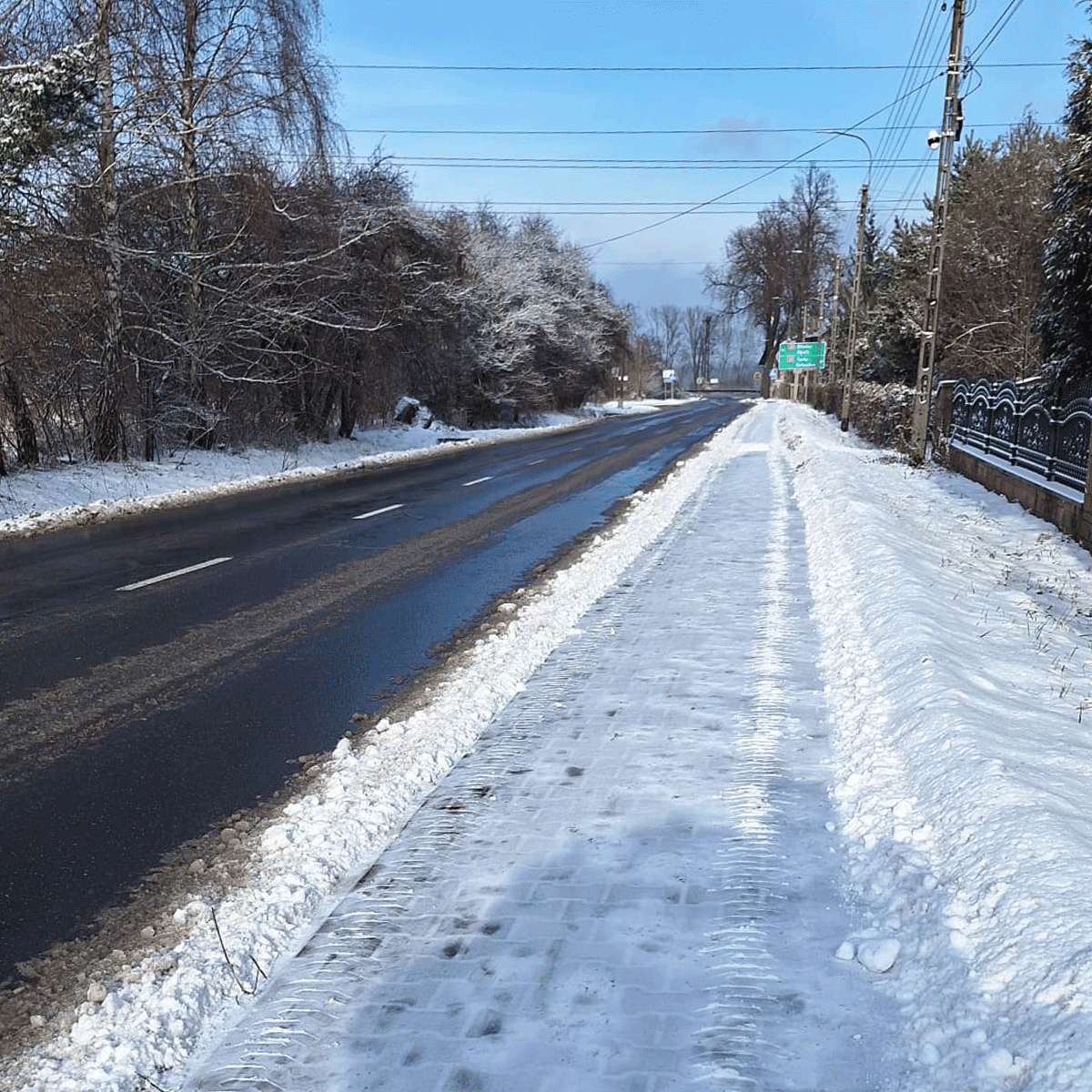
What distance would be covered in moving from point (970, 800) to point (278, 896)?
2.89 metres

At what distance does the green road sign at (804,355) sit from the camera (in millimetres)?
57281

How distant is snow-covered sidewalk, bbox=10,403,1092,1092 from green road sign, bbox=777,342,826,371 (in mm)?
53647

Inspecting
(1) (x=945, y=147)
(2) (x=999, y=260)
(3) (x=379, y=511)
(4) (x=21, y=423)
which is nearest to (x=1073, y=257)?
(1) (x=945, y=147)

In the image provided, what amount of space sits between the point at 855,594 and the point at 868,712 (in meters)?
2.75

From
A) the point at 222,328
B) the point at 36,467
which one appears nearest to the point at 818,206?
the point at 222,328

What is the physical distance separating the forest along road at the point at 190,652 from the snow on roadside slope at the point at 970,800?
2.94 metres

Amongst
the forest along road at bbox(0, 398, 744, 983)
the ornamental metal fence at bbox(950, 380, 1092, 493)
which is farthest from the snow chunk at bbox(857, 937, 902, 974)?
the ornamental metal fence at bbox(950, 380, 1092, 493)

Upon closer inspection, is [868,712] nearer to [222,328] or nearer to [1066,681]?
[1066,681]

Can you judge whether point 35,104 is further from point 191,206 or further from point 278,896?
point 278,896

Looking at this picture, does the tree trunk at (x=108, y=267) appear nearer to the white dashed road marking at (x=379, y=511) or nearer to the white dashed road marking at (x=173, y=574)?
the white dashed road marking at (x=379, y=511)

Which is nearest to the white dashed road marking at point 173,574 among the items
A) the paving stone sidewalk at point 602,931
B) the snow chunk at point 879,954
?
the paving stone sidewalk at point 602,931

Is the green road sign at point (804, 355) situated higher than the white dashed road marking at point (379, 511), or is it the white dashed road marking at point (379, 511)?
the green road sign at point (804, 355)

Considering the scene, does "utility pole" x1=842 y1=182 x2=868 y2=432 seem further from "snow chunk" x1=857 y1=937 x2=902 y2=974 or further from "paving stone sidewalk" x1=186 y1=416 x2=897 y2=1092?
"snow chunk" x1=857 y1=937 x2=902 y2=974

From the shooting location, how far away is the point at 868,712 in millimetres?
5348
